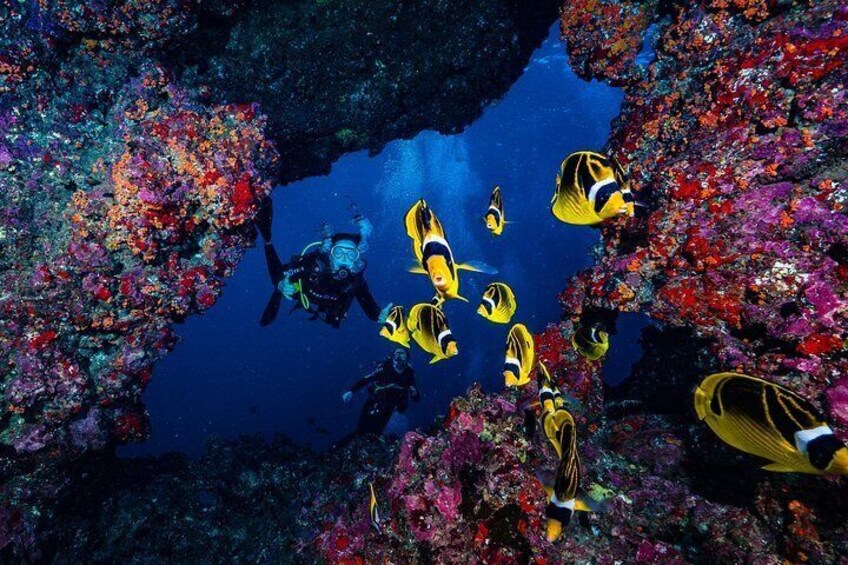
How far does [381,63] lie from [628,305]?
601 centimetres

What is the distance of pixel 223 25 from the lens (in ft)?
23.0

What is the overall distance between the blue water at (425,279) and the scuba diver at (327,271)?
18.7 metres

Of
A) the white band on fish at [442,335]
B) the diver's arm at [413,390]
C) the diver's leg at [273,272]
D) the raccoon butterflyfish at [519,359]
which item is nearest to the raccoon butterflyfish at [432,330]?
the white band on fish at [442,335]

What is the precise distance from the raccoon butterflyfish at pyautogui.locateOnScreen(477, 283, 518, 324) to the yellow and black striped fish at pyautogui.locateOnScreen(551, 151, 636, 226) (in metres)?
1.55

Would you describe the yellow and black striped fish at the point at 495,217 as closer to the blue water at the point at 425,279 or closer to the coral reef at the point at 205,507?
the coral reef at the point at 205,507

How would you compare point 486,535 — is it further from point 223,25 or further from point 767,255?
point 223,25

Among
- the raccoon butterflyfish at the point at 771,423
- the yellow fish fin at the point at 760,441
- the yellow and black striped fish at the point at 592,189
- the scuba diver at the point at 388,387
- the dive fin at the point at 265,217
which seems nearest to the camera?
the raccoon butterflyfish at the point at 771,423

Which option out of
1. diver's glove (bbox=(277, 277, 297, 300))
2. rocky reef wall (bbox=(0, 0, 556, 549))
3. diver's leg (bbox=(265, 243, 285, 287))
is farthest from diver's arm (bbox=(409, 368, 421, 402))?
rocky reef wall (bbox=(0, 0, 556, 549))

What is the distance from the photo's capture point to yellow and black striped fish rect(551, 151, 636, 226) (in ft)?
7.07

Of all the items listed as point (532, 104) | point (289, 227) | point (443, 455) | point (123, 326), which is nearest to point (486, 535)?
point (443, 455)

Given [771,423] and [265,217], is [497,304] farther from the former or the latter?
[265,217]

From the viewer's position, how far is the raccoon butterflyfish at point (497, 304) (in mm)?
3854

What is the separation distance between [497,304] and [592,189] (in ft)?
5.97

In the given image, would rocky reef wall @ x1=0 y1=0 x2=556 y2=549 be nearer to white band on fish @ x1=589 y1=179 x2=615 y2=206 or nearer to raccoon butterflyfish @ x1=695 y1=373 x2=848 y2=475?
white band on fish @ x1=589 y1=179 x2=615 y2=206
